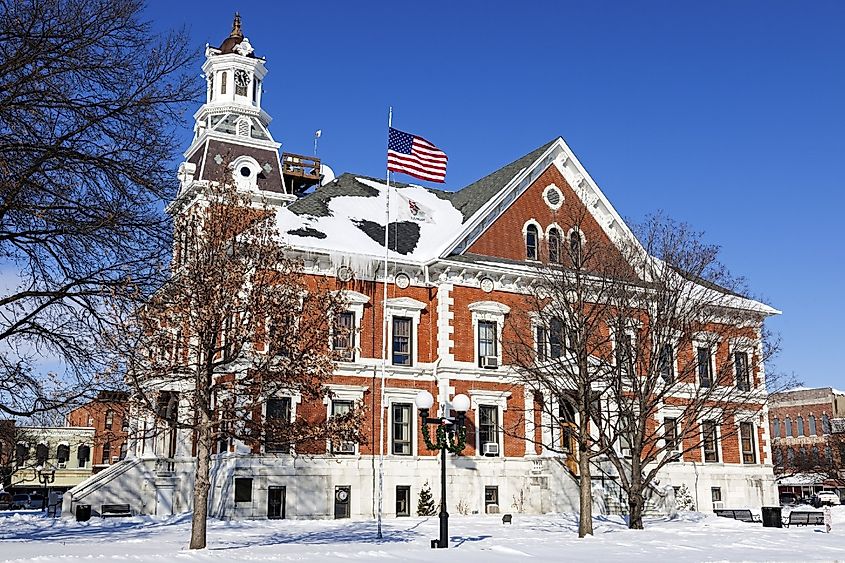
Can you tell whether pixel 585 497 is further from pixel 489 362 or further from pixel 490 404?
pixel 489 362

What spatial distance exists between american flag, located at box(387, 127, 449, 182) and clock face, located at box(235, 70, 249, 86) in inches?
921

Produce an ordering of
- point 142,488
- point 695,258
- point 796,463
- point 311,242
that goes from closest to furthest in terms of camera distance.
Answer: point 695,258 < point 142,488 < point 311,242 < point 796,463

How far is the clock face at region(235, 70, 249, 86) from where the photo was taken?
178ft

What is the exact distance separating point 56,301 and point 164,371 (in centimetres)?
372

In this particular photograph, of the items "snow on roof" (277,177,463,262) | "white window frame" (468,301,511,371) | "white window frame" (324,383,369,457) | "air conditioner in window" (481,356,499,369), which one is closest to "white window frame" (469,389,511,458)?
"air conditioner in window" (481,356,499,369)

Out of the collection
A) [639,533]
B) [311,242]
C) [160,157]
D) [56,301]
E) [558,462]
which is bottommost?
[639,533]

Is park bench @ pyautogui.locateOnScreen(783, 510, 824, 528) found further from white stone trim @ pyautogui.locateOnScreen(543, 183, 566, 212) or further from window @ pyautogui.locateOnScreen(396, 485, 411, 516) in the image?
white stone trim @ pyautogui.locateOnScreen(543, 183, 566, 212)

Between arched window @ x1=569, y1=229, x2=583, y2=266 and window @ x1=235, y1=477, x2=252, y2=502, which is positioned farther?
window @ x1=235, y1=477, x2=252, y2=502

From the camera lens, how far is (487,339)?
120 feet

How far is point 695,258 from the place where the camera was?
27797mm

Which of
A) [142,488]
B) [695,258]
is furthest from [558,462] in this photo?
[142,488]

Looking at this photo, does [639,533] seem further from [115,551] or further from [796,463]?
[796,463]

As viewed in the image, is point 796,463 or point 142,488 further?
point 796,463

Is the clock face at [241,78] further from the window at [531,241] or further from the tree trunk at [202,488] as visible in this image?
the tree trunk at [202,488]
